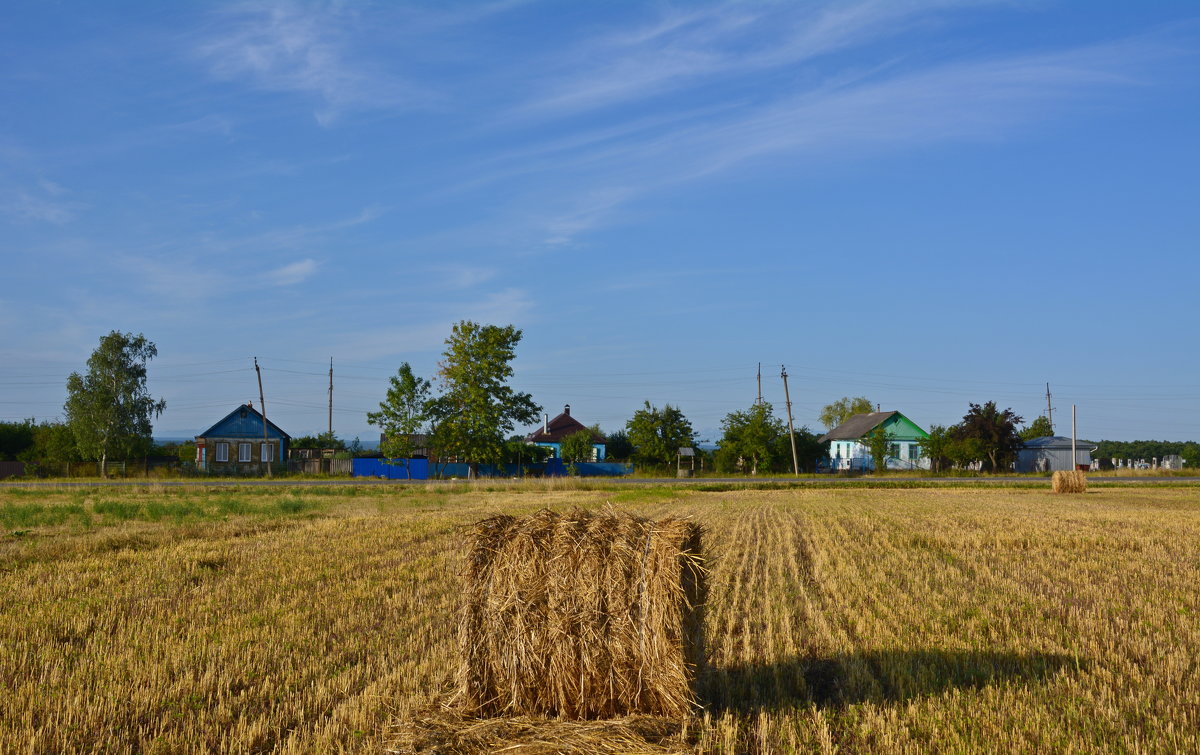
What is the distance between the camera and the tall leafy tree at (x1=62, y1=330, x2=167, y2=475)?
68.5m

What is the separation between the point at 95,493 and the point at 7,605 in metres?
29.5

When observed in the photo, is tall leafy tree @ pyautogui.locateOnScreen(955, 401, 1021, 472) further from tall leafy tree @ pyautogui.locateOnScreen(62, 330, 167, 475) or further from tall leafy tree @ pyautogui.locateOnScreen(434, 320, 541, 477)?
tall leafy tree @ pyautogui.locateOnScreen(62, 330, 167, 475)

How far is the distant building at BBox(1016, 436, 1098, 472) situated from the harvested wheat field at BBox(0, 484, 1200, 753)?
219ft

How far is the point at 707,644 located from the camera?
936 centimetres

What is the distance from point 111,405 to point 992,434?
216ft

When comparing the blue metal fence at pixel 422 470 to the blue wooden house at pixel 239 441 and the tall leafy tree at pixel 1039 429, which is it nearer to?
the blue wooden house at pixel 239 441

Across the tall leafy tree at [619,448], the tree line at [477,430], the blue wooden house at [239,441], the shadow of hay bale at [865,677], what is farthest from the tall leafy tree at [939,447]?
the shadow of hay bale at [865,677]

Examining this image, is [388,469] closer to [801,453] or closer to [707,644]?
[801,453]

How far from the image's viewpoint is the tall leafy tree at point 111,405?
68.5 metres

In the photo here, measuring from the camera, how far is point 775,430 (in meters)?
70.1

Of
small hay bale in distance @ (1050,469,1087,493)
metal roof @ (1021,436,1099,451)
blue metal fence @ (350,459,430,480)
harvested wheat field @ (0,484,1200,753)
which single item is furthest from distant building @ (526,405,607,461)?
harvested wheat field @ (0,484,1200,753)

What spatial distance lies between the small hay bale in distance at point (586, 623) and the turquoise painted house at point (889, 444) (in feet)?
253

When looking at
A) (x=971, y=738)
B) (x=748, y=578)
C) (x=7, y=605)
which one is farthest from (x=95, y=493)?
(x=971, y=738)

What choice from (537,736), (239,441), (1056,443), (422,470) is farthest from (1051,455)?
(537,736)
